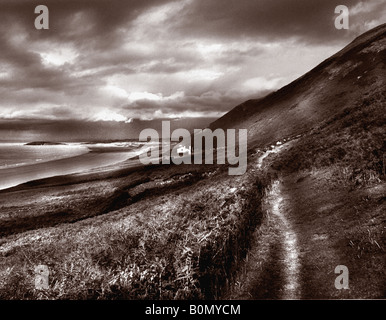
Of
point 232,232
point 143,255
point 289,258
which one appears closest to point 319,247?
point 289,258

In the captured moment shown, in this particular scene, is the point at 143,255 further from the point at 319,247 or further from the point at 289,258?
the point at 319,247

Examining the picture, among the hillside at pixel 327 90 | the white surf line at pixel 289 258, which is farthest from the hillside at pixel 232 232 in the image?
the hillside at pixel 327 90

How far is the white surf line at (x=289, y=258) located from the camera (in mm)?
14314

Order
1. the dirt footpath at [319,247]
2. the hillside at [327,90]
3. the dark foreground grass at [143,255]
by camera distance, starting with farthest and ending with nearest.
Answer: the hillside at [327,90]
the dark foreground grass at [143,255]
the dirt footpath at [319,247]

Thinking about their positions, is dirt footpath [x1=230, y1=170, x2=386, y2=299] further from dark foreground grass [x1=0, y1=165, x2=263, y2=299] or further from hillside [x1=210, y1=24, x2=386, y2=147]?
hillside [x1=210, y1=24, x2=386, y2=147]

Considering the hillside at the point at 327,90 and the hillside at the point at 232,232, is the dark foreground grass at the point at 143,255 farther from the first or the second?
the hillside at the point at 327,90

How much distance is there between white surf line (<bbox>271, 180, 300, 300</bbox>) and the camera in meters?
14.3

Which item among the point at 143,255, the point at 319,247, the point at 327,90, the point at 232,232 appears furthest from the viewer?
the point at 327,90

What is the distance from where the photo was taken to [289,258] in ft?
57.1

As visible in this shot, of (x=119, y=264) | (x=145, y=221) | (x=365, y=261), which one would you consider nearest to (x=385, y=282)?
(x=365, y=261)

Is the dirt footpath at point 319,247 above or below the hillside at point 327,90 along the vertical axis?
below

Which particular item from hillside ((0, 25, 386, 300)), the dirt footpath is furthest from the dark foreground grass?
the dirt footpath
